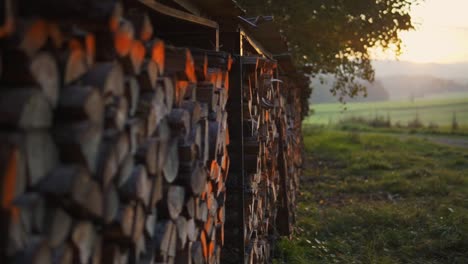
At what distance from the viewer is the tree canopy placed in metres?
12.7

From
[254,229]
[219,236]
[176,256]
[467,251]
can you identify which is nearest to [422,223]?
[467,251]

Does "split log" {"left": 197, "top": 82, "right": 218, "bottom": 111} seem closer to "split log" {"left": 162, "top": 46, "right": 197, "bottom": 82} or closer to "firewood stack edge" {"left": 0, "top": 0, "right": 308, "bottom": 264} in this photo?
"firewood stack edge" {"left": 0, "top": 0, "right": 308, "bottom": 264}

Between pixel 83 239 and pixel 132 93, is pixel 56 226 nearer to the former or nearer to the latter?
pixel 83 239

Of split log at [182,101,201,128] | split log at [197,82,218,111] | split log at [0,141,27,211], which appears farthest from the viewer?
split log at [197,82,218,111]

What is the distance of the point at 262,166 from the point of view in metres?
5.39

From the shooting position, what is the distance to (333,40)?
47.3 feet

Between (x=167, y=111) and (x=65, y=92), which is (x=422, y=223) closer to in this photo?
(x=167, y=111)

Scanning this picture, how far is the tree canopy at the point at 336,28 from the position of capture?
12734 mm

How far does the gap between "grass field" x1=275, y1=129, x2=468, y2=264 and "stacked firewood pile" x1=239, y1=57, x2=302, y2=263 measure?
0.39 metres

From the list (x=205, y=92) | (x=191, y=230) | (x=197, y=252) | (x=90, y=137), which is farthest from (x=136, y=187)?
(x=205, y=92)

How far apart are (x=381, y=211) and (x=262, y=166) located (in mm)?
3299

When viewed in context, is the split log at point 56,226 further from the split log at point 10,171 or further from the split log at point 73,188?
the split log at point 10,171

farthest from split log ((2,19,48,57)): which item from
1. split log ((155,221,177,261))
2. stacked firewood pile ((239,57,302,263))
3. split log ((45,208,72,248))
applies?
stacked firewood pile ((239,57,302,263))

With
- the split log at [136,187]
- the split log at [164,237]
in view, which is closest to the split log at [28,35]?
the split log at [136,187]
